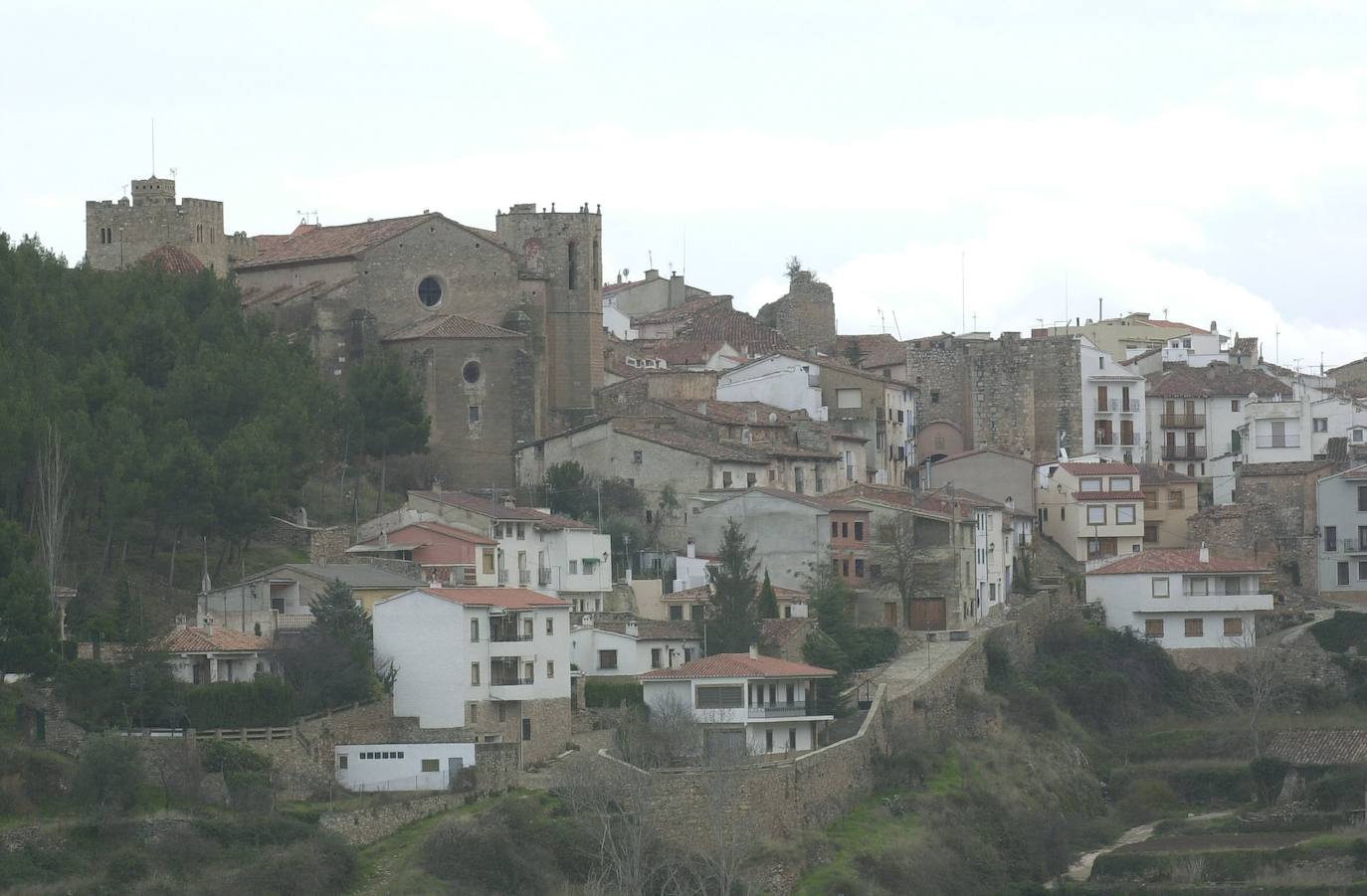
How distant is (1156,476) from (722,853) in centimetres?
3858

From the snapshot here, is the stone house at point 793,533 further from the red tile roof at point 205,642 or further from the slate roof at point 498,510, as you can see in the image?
the red tile roof at point 205,642

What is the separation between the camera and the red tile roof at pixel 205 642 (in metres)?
61.8

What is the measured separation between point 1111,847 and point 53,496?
88.7 feet

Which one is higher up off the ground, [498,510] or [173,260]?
[173,260]

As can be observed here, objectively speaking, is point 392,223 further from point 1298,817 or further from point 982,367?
point 1298,817

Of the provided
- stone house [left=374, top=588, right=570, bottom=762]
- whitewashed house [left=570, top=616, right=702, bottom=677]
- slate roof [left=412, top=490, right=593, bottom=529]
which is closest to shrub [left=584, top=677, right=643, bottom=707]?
whitewashed house [left=570, top=616, right=702, bottom=677]

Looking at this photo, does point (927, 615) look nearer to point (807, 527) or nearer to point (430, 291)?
point (807, 527)

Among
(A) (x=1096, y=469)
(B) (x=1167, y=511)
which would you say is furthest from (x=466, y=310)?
(B) (x=1167, y=511)

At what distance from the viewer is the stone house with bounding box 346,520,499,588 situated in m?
72.8

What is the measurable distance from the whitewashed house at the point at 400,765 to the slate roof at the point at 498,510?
1381 centimetres

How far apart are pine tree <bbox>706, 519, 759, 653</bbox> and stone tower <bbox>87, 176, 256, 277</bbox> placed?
97.8ft

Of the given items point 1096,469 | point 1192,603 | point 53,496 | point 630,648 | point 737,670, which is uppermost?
point 1096,469

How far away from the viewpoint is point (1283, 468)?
301 ft

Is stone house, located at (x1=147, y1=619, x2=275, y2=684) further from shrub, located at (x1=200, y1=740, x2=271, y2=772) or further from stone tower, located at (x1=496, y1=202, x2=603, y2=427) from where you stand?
stone tower, located at (x1=496, y1=202, x2=603, y2=427)
